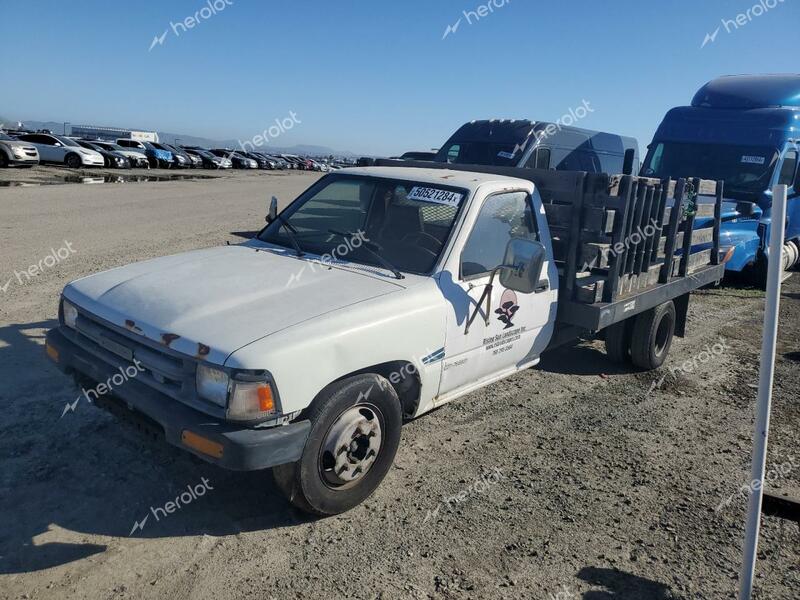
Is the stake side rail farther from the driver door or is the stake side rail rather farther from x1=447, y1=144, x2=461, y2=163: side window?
x1=447, y1=144, x2=461, y2=163: side window

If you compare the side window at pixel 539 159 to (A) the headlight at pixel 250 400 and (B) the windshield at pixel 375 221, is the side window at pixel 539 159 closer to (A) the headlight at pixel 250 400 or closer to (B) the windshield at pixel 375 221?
(B) the windshield at pixel 375 221

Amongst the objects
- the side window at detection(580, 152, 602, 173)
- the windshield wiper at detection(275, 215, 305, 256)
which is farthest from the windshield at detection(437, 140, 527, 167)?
the windshield wiper at detection(275, 215, 305, 256)

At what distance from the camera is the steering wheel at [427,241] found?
3.99 m

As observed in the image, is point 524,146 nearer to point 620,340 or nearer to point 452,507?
point 620,340

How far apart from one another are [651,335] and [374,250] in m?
3.20

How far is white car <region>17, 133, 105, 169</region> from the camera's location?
27656mm

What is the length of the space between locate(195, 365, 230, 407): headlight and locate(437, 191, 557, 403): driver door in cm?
142

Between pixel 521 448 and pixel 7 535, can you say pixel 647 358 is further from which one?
pixel 7 535

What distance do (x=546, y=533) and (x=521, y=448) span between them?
3.34 feet

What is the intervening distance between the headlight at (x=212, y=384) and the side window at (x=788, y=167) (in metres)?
9.78

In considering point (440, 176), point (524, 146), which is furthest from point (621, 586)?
point (524, 146)

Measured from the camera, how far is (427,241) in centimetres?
408

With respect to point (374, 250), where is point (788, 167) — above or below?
above

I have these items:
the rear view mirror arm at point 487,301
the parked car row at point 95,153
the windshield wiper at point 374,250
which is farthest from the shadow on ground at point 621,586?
the parked car row at point 95,153
